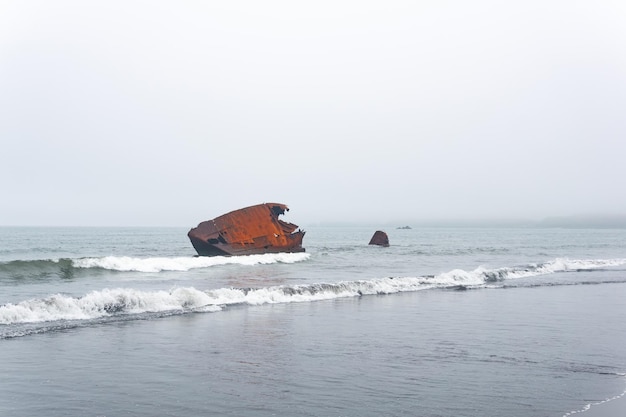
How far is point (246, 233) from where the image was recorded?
3169 cm

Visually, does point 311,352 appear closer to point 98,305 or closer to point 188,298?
point 188,298

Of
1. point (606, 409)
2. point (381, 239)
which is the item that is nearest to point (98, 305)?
point (606, 409)

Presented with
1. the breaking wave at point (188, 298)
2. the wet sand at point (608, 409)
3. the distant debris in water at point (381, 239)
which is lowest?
the wet sand at point (608, 409)

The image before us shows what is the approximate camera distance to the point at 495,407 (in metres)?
6.81

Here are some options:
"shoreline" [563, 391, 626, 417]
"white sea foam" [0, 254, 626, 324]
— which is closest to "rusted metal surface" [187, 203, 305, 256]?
"white sea foam" [0, 254, 626, 324]

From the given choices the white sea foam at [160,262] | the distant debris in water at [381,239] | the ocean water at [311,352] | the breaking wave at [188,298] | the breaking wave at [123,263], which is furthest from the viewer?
the distant debris in water at [381,239]

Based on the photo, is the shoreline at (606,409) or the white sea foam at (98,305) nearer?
the shoreline at (606,409)

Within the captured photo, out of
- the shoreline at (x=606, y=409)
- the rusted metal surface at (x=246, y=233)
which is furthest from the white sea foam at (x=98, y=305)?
the rusted metal surface at (x=246, y=233)

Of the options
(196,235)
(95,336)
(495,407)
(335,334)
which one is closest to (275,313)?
(335,334)

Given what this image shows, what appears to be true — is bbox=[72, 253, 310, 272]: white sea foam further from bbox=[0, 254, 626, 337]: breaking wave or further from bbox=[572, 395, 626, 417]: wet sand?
bbox=[572, 395, 626, 417]: wet sand

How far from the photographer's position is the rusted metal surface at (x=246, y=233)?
100 feet

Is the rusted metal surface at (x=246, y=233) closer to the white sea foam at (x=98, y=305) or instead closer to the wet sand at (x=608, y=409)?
the white sea foam at (x=98, y=305)

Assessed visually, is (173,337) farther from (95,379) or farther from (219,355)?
(95,379)

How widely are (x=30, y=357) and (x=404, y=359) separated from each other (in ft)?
19.3
